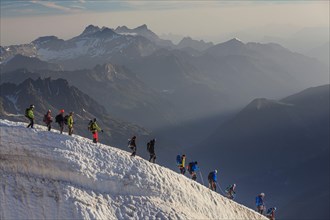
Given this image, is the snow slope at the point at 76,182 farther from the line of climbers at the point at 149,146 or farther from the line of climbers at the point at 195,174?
the line of climbers at the point at 195,174

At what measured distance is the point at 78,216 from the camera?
126 ft

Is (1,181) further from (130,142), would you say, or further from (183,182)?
(183,182)

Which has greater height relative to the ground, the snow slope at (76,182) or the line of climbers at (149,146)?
the line of climbers at (149,146)

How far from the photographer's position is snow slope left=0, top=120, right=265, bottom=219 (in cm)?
3891

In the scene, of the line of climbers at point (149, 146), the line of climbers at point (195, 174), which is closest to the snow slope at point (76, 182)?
the line of climbers at point (149, 146)

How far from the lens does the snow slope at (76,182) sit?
38906 mm

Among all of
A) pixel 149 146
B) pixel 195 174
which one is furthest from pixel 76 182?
pixel 195 174

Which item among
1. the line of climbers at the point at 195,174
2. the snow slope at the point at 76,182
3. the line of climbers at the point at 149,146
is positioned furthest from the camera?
the line of climbers at the point at 195,174

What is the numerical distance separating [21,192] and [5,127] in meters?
6.44

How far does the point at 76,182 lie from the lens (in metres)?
40.8

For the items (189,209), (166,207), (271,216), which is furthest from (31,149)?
(271,216)

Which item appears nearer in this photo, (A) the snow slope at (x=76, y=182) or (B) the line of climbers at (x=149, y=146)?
(A) the snow slope at (x=76, y=182)

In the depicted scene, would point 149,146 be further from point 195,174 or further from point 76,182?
point 76,182

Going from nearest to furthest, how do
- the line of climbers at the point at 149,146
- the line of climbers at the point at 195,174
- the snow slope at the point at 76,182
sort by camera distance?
1. the snow slope at the point at 76,182
2. the line of climbers at the point at 149,146
3. the line of climbers at the point at 195,174
